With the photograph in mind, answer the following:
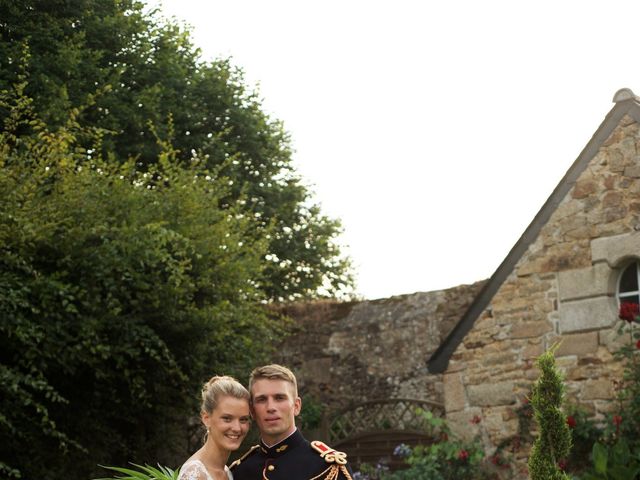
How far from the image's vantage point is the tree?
16844 mm

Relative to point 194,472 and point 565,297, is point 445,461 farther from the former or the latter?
point 194,472

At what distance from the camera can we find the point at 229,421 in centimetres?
474

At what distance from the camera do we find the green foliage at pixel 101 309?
10.7 metres

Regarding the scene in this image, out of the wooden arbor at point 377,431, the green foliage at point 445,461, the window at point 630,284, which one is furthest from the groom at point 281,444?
the wooden arbor at point 377,431

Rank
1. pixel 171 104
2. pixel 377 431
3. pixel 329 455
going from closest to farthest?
pixel 329 455
pixel 377 431
pixel 171 104

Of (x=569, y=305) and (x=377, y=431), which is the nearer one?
(x=569, y=305)

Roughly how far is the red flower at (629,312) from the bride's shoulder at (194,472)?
6.12 metres

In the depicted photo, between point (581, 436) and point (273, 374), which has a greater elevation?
point (273, 374)

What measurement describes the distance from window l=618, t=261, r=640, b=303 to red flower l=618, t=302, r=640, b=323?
0.52 m

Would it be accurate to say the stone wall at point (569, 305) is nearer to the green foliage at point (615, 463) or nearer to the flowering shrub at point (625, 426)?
the flowering shrub at point (625, 426)

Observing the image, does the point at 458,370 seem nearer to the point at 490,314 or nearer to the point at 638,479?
the point at 490,314

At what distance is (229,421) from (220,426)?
0.05m

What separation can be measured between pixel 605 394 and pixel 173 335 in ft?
16.5

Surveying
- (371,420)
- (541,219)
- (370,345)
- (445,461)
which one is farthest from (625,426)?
(370,345)
